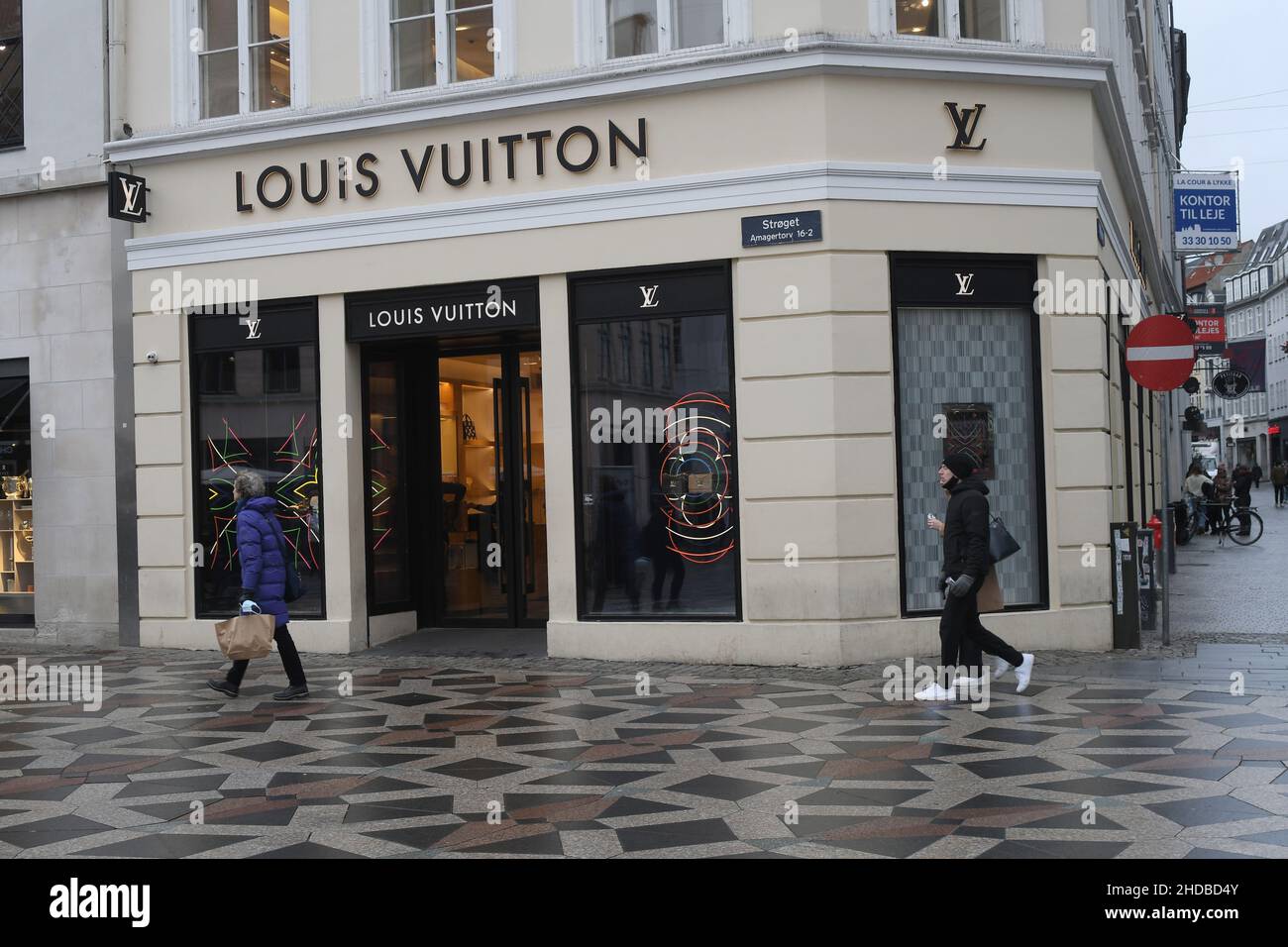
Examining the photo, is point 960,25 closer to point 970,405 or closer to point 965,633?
point 970,405

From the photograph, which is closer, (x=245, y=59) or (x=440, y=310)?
(x=440, y=310)

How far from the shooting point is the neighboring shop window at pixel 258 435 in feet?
47.8

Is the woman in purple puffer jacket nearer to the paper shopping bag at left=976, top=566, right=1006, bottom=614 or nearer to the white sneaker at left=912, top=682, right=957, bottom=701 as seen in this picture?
the white sneaker at left=912, top=682, right=957, bottom=701

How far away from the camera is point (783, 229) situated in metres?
12.5

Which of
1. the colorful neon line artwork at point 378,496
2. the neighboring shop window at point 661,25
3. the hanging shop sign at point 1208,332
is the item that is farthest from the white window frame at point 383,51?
the hanging shop sign at point 1208,332

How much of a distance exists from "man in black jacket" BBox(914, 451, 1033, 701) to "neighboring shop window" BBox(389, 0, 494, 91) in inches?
259

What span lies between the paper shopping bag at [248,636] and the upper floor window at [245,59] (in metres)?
6.21

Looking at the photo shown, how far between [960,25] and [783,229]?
282 centimetres

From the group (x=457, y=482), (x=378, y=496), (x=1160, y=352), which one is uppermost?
(x=1160, y=352)

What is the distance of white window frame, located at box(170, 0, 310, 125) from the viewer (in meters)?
14.5

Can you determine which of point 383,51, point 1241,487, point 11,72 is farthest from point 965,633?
point 1241,487
